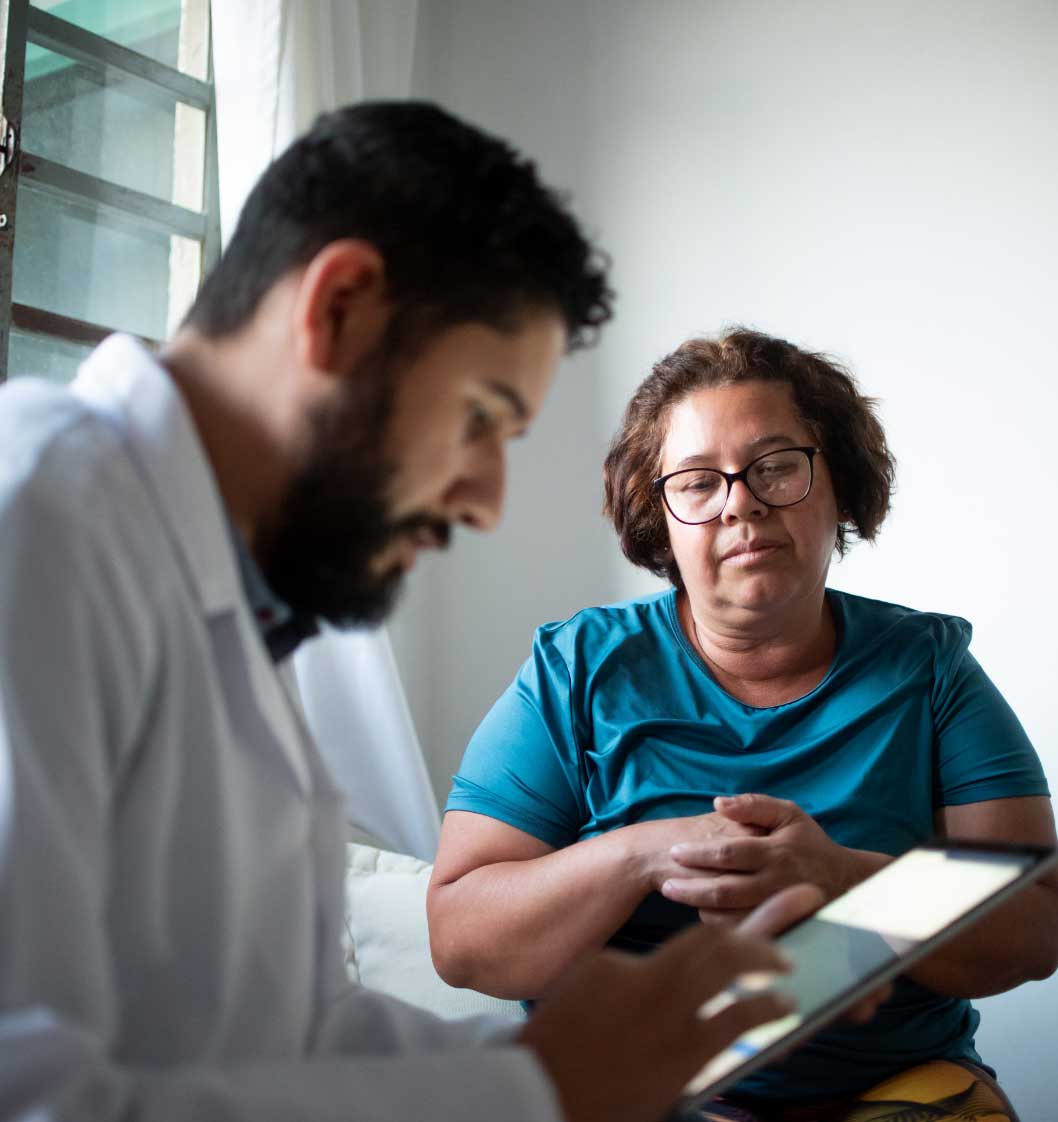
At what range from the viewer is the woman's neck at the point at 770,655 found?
5.20 feet

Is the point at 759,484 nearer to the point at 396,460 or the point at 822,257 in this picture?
the point at 396,460

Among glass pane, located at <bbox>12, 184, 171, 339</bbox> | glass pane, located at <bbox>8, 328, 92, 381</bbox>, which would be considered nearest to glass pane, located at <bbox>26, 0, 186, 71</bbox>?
glass pane, located at <bbox>12, 184, 171, 339</bbox>

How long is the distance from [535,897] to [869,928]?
54cm

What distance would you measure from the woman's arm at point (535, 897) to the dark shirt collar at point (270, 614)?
619 mm

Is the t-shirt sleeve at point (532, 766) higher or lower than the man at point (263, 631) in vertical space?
lower

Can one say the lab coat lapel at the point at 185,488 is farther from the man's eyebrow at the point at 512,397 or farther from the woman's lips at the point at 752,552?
the woman's lips at the point at 752,552

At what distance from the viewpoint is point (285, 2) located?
2.26 m

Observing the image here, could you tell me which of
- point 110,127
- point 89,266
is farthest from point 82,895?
point 110,127

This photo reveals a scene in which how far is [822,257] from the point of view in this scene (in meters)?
2.48

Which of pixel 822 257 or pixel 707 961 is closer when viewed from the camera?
pixel 707 961

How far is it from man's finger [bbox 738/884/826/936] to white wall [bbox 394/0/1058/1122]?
1.50 metres

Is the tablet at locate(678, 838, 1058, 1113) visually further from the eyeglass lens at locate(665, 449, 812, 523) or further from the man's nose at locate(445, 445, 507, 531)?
the eyeglass lens at locate(665, 449, 812, 523)

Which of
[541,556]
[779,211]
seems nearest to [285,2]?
[779,211]

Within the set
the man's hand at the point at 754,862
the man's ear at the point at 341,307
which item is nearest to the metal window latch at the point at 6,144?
the man's ear at the point at 341,307
